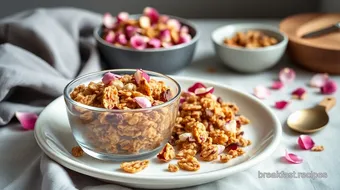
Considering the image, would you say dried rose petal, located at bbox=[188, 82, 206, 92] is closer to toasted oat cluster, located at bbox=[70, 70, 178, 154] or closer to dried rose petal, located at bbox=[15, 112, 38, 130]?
toasted oat cluster, located at bbox=[70, 70, 178, 154]

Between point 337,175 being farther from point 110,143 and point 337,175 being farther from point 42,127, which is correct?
point 42,127

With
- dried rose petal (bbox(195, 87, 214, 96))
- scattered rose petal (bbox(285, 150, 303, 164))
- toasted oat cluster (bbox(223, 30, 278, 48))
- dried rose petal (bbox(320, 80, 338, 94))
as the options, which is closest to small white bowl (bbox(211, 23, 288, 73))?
toasted oat cluster (bbox(223, 30, 278, 48))

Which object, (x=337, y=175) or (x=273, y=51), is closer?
(x=337, y=175)

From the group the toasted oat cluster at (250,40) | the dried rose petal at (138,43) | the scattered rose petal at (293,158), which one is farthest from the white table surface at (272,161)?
the dried rose petal at (138,43)

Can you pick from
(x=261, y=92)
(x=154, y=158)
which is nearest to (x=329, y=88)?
(x=261, y=92)

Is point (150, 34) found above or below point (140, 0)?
above

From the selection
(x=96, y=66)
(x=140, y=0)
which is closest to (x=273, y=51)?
(x=96, y=66)
